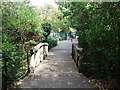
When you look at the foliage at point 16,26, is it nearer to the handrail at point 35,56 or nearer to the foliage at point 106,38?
the handrail at point 35,56

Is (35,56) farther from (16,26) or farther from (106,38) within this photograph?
(106,38)

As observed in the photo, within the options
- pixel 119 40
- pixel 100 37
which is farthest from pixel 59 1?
pixel 119 40

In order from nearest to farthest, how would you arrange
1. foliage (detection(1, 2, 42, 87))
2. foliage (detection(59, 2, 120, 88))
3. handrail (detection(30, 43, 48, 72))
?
1. foliage (detection(59, 2, 120, 88))
2. foliage (detection(1, 2, 42, 87))
3. handrail (detection(30, 43, 48, 72))

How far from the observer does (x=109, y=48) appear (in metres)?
3.33

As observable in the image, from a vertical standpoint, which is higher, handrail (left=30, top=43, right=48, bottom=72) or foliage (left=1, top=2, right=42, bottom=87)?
foliage (left=1, top=2, right=42, bottom=87)

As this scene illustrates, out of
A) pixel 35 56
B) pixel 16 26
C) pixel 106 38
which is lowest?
pixel 35 56

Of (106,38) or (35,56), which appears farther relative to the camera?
(35,56)

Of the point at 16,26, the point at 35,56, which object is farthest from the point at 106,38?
the point at 16,26

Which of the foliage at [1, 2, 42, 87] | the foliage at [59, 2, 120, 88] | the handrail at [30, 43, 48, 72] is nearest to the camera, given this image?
Answer: the foliage at [59, 2, 120, 88]

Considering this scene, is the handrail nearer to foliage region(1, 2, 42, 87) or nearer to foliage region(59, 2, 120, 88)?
foliage region(1, 2, 42, 87)

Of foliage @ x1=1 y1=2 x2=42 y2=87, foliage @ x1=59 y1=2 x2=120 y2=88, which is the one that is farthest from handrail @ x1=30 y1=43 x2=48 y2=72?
foliage @ x1=59 y1=2 x2=120 y2=88

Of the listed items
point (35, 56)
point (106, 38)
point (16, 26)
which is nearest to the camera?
point (106, 38)

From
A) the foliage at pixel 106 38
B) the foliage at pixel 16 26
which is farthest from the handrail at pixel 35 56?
the foliage at pixel 106 38

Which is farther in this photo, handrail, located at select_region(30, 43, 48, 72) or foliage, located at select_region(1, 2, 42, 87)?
handrail, located at select_region(30, 43, 48, 72)
